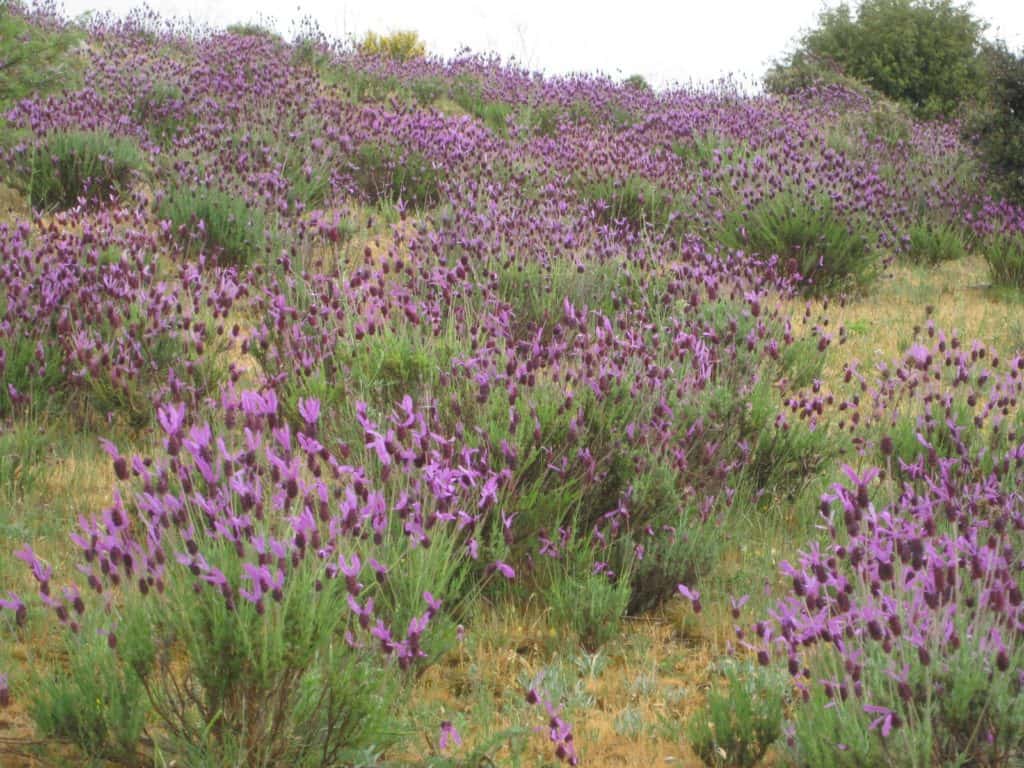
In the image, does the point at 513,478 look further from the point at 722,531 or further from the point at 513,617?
the point at 722,531

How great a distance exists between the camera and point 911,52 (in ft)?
57.2

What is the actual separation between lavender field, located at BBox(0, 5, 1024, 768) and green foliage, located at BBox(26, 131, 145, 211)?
→ 0.10ft

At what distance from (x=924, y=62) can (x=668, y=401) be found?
653 inches

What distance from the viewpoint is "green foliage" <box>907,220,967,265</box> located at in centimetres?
859

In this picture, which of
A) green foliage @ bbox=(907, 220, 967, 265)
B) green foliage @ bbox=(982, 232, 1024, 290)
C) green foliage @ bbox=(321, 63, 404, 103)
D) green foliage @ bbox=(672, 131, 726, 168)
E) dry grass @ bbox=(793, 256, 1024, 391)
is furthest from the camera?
green foliage @ bbox=(321, 63, 404, 103)

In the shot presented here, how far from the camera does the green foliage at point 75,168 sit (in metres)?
7.00

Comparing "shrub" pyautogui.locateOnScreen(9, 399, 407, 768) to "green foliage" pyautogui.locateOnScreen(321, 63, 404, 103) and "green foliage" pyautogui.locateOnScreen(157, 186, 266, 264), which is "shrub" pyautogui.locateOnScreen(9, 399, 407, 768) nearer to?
"green foliage" pyautogui.locateOnScreen(157, 186, 266, 264)

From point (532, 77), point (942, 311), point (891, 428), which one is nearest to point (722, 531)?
point (891, 428)

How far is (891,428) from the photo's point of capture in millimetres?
3959

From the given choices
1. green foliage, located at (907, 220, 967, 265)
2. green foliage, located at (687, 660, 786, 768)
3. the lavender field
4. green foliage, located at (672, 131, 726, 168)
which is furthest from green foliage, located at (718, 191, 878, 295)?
green foliage, located at (687, 660, 786, 768)

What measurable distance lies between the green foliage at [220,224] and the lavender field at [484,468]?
0.03 m

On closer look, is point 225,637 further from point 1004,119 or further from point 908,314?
point 1004,119

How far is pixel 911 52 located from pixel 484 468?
675 inches

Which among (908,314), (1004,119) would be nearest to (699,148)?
(1004,119)
